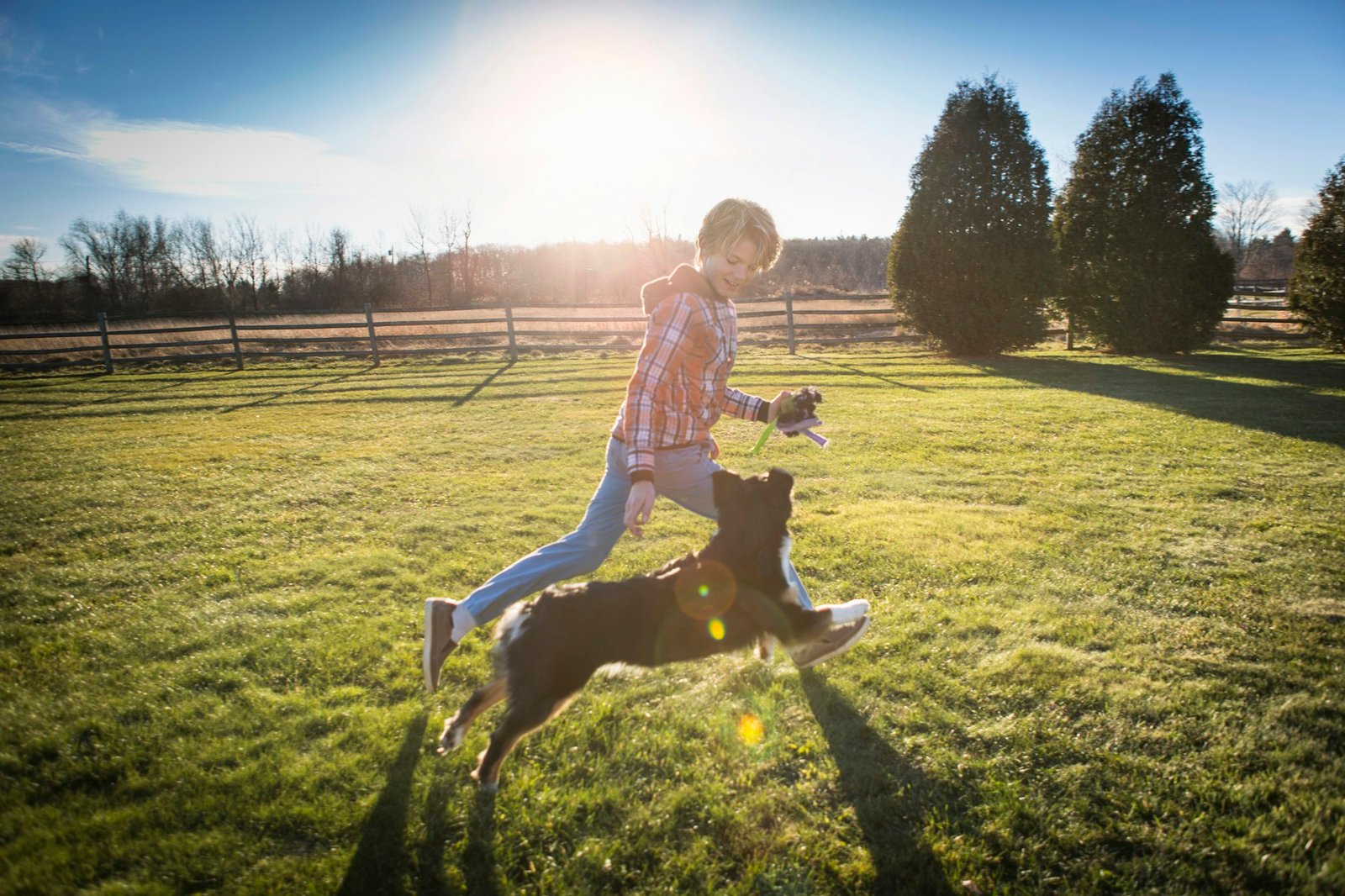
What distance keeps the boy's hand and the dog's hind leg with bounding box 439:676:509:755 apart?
2.77 feet

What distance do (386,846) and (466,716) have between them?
51cm

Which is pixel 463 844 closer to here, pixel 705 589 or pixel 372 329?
pixel 705 589

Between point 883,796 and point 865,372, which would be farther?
point 865,372

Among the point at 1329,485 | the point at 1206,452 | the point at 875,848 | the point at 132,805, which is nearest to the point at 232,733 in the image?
the point at 132,805

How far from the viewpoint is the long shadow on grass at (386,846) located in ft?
7.22

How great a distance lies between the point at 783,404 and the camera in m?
3.25

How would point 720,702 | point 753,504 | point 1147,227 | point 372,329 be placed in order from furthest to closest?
point 372,329, point 1147,227, point 720,702, point 753,504

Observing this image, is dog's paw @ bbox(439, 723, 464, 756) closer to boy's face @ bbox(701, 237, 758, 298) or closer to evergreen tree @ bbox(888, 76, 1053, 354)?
boy's face @ bbox(701, 237, 758, 298)

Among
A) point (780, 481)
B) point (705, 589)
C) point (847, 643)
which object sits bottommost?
point (847, 643)

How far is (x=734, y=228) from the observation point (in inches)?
115

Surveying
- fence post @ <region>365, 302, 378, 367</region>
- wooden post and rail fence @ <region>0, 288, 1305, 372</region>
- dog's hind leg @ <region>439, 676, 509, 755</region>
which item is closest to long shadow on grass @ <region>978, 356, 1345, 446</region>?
wooden post and rail fence @ <region>0, 288, 1305, 372</region>

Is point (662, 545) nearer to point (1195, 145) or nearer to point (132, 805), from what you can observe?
point (132, 805)

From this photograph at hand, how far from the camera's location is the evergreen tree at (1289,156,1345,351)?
1520 cm

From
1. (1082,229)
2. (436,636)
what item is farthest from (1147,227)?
(436,636)
